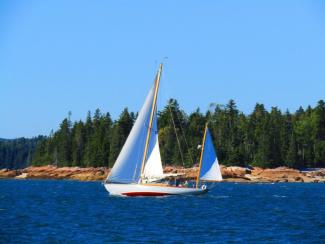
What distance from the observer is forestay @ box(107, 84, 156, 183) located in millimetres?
64438

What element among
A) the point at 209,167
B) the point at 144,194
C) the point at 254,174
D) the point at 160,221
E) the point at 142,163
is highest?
the point at 254,174

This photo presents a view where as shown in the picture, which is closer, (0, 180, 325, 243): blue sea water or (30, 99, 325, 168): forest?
(0, 180, 325, 243): blue sea water

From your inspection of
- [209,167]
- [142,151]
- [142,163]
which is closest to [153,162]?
[142,163]

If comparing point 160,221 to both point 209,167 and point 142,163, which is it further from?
point 209,167

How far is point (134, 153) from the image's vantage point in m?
65.0

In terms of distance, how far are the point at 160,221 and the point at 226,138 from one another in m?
116

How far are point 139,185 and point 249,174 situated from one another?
80117 mm

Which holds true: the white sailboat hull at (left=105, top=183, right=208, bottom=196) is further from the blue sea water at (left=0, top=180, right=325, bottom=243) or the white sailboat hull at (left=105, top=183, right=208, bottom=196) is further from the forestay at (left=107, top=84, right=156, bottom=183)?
the blue sea water at (left=0, top=180, right=325, bottom=243)

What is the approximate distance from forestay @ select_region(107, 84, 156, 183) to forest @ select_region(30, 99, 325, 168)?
7444 cm

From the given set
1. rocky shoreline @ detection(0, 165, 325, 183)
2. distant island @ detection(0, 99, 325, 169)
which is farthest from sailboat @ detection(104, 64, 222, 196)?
distant island @ detection(0, 99, 325, 169)

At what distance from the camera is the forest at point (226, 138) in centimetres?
14825

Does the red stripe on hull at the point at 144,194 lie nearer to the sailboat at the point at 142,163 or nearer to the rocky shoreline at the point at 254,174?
the sailboat at the point at 142,163

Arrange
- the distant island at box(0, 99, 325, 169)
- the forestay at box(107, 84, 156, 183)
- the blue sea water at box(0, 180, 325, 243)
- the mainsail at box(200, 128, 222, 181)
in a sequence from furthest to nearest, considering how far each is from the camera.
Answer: the distant island at box(0, 99, 325, 169) < the mainsail at box(200, 128, 222, 181) < the forestay at box(107, 84, 156, 183) < the blue sea water at box(0, 180, 325, 243)

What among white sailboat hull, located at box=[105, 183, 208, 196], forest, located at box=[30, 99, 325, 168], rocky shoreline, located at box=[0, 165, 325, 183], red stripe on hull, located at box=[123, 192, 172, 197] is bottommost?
red stripe on hull, located at box=[123, 192, 172, 197]
